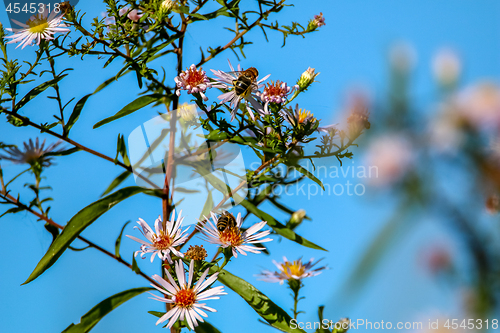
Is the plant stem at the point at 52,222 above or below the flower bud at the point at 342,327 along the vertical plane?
above

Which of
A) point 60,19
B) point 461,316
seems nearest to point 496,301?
point 461,316

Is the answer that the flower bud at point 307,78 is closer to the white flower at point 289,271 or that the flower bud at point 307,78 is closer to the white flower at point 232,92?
the white flower at point 232,92

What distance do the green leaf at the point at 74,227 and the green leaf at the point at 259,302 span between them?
181mm

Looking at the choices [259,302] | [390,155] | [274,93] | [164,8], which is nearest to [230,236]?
[259,302]

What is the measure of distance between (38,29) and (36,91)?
0.09m

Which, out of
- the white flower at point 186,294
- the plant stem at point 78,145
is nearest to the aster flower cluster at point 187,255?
the white flower at point 186,294

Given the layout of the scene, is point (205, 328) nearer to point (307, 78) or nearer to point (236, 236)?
point (236, 236)

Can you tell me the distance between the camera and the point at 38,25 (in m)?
0.61

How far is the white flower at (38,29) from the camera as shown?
1.95 ft

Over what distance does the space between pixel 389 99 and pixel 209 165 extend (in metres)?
0.53

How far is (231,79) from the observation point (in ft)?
2.00

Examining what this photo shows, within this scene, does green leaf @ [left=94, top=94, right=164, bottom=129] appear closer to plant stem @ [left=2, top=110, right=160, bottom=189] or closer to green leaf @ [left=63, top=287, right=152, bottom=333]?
plant stem @ [left=2, top=110, right=160, bottom=189]

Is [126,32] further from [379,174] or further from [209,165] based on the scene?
[379,174]

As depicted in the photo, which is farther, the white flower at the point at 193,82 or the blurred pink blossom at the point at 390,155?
the white flower at the point at 193,82
